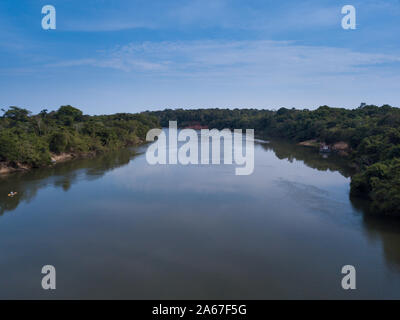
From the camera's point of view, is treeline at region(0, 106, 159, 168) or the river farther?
treeline at region(0, 106, 159, 168)

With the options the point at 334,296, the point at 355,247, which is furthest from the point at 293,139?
the point at 334,296

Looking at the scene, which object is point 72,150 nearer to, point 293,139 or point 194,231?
point 194,231

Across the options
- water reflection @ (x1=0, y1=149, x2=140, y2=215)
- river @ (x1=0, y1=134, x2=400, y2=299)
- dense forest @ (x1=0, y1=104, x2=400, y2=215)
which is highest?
dense forest @ (x1=0, y1=104, x2=400, y2=215)

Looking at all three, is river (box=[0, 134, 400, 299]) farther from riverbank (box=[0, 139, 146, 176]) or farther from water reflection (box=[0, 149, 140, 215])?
riverbank (box=[0, 139, 146, 176])

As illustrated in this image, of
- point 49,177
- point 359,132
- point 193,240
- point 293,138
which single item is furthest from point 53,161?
point 293,138

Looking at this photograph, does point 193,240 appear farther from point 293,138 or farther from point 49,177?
point 293,138

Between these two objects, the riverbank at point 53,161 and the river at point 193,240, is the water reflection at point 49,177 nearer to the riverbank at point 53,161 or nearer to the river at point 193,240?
the river at point 193,240

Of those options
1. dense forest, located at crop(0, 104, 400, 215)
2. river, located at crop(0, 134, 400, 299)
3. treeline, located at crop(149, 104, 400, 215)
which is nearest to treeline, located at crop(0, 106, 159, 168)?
dense forest, located at crop(0, 104, 400, 215)

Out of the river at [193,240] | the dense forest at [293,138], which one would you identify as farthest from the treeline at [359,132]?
the river at [193,240]
